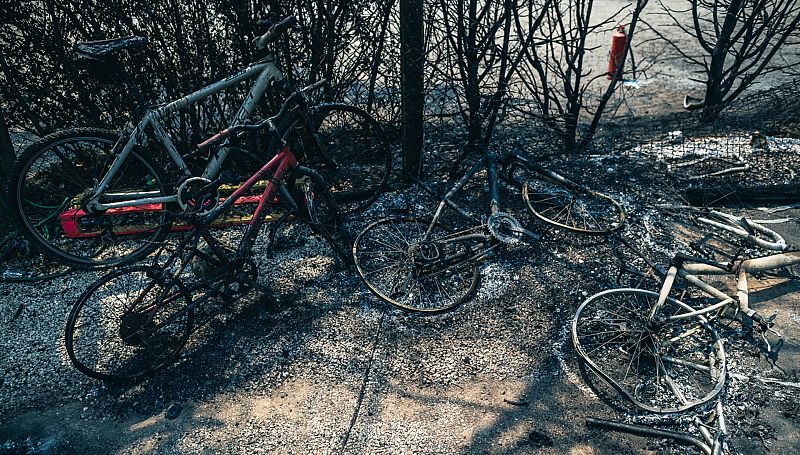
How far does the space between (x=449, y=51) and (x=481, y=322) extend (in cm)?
270

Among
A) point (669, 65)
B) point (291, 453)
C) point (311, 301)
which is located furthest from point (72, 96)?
point (669, 65)

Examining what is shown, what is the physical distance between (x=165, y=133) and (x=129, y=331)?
64.7 inches

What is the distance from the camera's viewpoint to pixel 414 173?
18.5 ft

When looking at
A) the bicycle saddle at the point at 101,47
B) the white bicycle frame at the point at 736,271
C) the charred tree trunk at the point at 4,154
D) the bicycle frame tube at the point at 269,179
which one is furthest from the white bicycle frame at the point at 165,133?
the white bicycle frame at the point at 736,271

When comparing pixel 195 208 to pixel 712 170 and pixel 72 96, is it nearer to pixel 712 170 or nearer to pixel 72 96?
pixel 72 96

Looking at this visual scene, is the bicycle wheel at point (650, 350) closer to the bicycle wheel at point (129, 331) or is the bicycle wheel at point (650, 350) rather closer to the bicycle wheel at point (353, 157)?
the bicycle wheel at point (353, 157)

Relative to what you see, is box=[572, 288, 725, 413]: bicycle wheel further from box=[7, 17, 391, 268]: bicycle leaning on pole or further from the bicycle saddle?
the bicycle saddle

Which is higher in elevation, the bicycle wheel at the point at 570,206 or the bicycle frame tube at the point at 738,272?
the bicycle wheel at the point at 570,206

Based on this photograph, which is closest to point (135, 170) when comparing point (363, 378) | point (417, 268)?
point (417, 268)

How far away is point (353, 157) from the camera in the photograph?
18.6ft

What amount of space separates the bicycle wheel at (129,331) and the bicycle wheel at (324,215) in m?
1.04

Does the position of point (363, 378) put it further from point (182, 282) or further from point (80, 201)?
point (80, 201)

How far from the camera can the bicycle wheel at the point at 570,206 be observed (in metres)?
4.90

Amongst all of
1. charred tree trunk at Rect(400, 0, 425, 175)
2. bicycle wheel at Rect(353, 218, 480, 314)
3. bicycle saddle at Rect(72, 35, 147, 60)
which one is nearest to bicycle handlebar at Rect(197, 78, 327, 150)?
bicycle saddle at Rect(72, 35, 147, 60)
